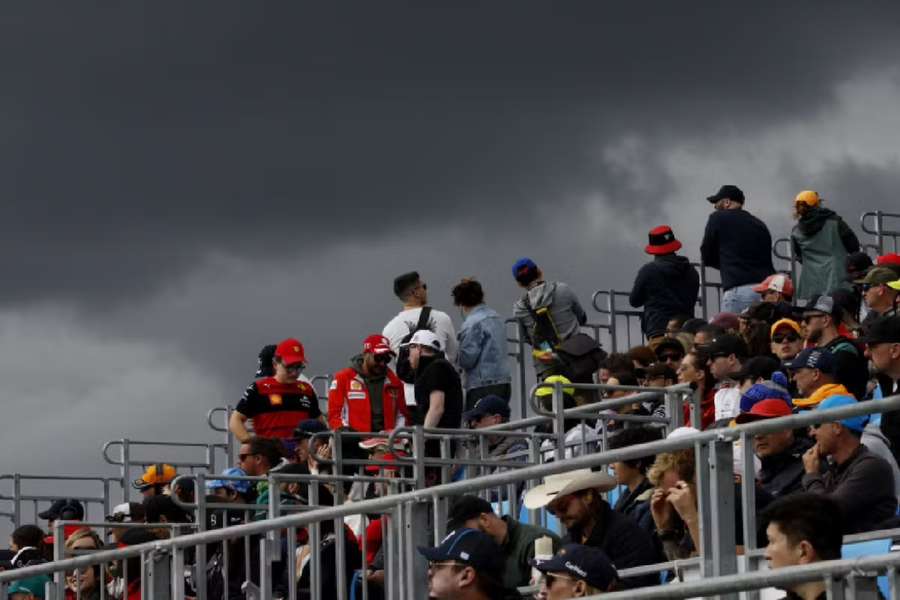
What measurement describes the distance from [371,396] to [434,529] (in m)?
8.76

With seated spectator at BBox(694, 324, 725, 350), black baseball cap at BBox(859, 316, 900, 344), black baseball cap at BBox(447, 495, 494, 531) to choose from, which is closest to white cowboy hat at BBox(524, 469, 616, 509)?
black baseball cap at BBox(447, 495, 494, 531)

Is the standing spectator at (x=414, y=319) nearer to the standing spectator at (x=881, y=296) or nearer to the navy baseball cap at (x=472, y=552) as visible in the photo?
the standing spectator at (x=881, y=296)

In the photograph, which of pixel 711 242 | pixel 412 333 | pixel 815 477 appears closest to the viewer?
pixel 815 477

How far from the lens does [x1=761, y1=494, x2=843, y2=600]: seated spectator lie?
8.97 m

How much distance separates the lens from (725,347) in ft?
57.3

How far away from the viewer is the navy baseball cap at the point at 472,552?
10562mm

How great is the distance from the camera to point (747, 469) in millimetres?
9773

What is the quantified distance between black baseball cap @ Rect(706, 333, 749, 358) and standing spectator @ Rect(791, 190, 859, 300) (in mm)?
6962

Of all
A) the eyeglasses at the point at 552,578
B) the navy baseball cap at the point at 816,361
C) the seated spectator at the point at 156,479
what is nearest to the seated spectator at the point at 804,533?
the eyeglasses at the point at 552,578

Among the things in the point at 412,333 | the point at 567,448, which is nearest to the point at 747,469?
the point at 567,448

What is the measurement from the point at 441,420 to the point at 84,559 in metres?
5.79

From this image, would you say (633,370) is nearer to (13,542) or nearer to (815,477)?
(13,542)

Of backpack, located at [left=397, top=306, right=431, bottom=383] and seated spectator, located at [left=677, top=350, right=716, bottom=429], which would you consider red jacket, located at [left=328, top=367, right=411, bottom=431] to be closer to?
backpack, located at [left=397, top=306, right=431, bottom=383]

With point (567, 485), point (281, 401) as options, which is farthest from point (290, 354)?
point (567, 485)
